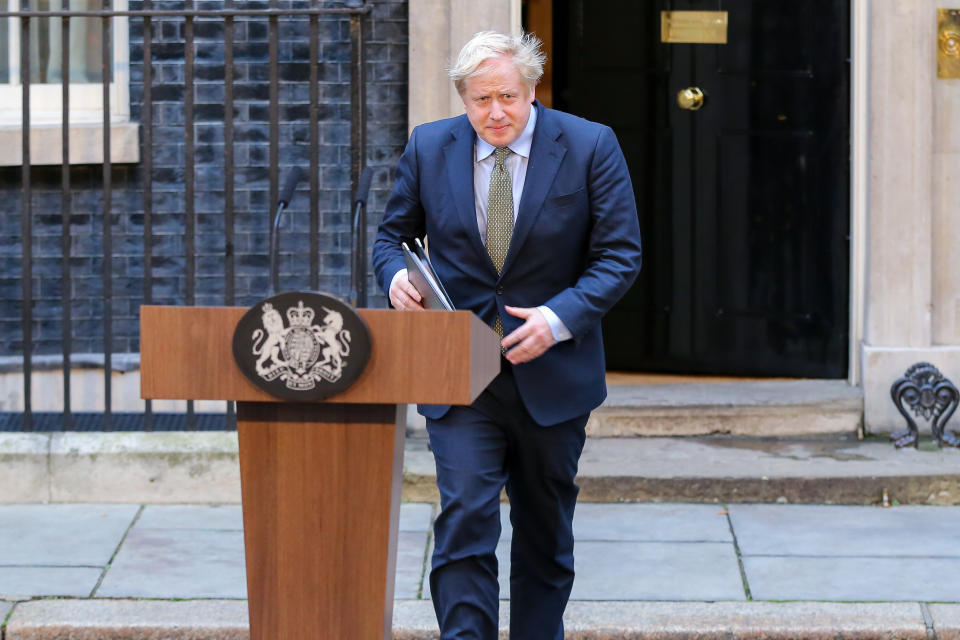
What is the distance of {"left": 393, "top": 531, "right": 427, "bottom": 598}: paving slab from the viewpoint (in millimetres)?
5277

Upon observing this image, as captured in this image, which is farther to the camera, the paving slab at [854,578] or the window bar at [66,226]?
A: the window bar at [66,226]

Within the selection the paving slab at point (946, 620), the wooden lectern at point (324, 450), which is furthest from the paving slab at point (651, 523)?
the wooden lectern at point (324, 450)

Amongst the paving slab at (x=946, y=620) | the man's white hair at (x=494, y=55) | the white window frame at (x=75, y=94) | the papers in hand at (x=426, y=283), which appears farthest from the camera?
the white window frame at (x=75, y=94)

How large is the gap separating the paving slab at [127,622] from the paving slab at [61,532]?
55 cm

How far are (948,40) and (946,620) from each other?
302cm

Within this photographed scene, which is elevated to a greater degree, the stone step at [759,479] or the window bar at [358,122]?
the window bar at [358,122]

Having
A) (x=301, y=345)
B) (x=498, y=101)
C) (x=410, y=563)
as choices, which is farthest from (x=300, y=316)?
(x=410, y=563)

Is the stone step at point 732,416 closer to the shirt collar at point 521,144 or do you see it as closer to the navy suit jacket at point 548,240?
the navy suit jacket at point 548,240

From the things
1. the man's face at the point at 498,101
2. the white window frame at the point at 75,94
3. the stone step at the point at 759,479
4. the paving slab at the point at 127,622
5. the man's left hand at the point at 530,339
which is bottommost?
the paving slab at the point at 127,622

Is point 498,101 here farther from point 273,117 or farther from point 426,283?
point 273,117

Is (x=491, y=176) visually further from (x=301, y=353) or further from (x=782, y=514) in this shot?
(x=782, y=514)

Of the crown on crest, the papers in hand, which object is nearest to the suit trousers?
the papers in hand

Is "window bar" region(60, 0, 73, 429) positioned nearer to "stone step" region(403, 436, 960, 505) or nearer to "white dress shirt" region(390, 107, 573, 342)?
"stone step" region(403, 436, 960, 505)

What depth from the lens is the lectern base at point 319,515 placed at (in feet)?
10.5
